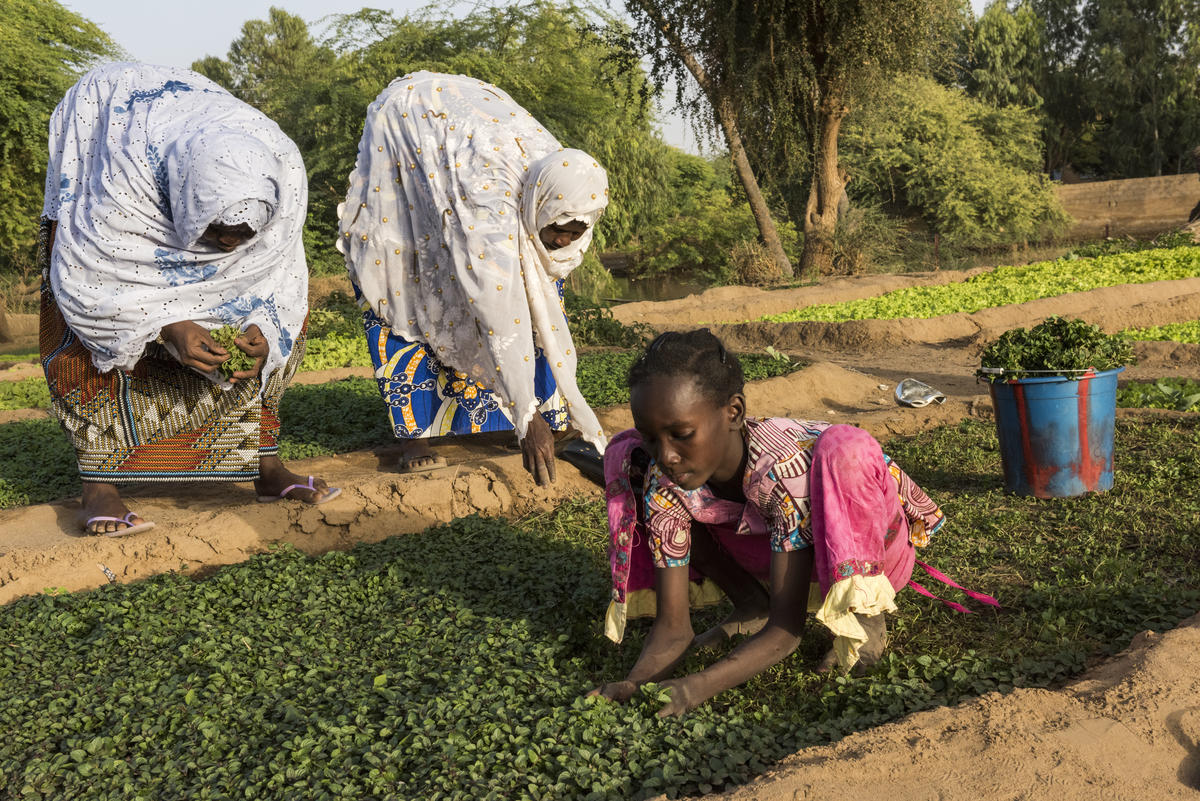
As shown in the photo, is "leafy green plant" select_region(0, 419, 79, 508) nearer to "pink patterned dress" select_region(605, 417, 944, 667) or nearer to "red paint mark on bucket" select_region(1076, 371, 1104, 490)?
"pink patterned dress" select_region(605, 417, 944, 667)

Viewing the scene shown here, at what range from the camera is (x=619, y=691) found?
2844mm

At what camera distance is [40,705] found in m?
3.15

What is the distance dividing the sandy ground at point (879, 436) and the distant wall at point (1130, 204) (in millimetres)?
16781

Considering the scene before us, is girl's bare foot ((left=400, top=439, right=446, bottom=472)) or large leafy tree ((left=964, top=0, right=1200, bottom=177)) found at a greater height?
large leafy tree ((left=964, top=0, right=1200, bottom=177))

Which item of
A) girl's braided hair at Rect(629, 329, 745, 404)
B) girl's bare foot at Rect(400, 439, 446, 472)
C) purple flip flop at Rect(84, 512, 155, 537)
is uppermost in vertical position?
girl's braided hair at Rect(629, 329, 745, 404)

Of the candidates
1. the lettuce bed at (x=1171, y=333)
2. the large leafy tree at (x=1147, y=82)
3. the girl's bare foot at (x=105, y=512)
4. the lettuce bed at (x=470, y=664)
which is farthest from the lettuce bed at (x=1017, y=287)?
the large leafy tree at (x=1147, y=82)

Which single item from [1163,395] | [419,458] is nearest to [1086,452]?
[1163,395]

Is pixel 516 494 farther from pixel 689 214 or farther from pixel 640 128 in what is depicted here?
pixel 689 214

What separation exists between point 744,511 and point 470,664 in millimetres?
1014

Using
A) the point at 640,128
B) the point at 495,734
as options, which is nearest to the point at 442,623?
the point at 495,734

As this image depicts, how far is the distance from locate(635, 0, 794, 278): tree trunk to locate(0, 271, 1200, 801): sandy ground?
6797 mm

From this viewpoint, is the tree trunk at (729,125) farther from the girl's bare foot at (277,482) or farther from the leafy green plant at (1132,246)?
the girl's bare foot at (277,482)

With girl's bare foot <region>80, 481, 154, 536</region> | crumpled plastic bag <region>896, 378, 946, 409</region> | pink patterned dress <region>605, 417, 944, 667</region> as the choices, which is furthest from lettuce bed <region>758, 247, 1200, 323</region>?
pink patterned dress <region>605, 417, 944, 667</region>

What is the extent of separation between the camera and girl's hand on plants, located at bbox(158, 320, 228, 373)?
15.1 feet
